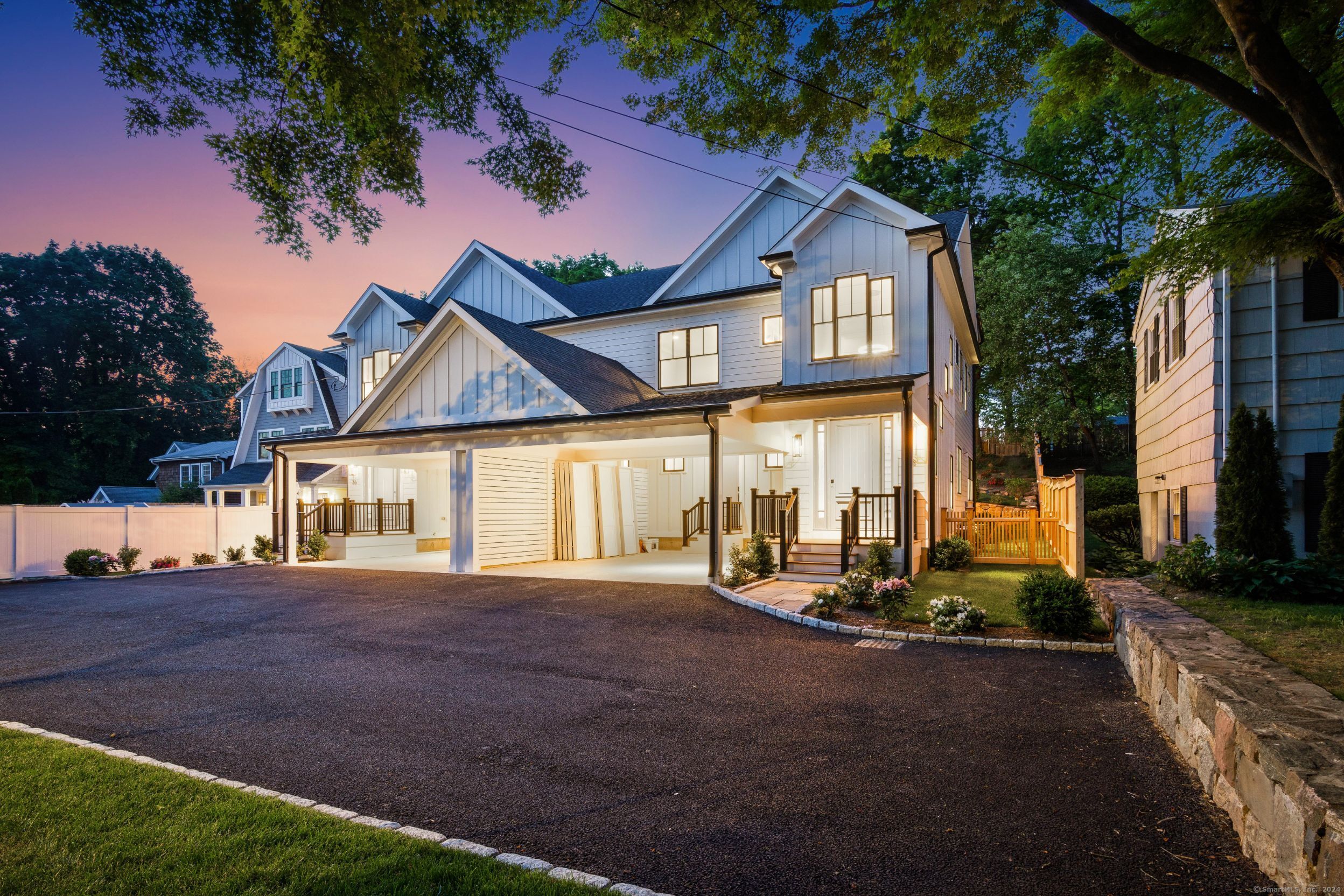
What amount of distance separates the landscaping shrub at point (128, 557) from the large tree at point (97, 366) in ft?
114

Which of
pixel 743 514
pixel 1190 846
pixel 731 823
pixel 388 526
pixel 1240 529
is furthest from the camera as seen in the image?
pixel 388 526

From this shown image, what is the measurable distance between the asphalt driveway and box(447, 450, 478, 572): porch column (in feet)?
17.5

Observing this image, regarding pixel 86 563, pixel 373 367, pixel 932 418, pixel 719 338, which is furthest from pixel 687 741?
pixel 373 367

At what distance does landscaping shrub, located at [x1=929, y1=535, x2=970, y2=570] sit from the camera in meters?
13.4

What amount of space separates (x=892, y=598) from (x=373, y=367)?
19771 millimetres

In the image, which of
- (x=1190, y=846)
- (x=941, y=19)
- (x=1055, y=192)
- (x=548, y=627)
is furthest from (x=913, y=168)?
(x=1190, y=846)

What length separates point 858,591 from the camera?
370 inches

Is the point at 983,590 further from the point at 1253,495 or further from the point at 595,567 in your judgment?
the point at 595,567

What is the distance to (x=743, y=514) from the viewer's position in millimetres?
18031

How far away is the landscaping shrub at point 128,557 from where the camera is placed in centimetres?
1592

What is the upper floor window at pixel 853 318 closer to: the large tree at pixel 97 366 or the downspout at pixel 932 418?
the downspout at pixel 932 418

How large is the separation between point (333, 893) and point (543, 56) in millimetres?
7407

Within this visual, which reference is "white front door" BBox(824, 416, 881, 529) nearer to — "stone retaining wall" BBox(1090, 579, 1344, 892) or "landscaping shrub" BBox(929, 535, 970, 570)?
"landscaping shrub" BBox(929, 535, 970, 570)

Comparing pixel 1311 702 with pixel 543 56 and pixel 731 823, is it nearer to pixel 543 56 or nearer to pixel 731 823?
pixel 731 823
